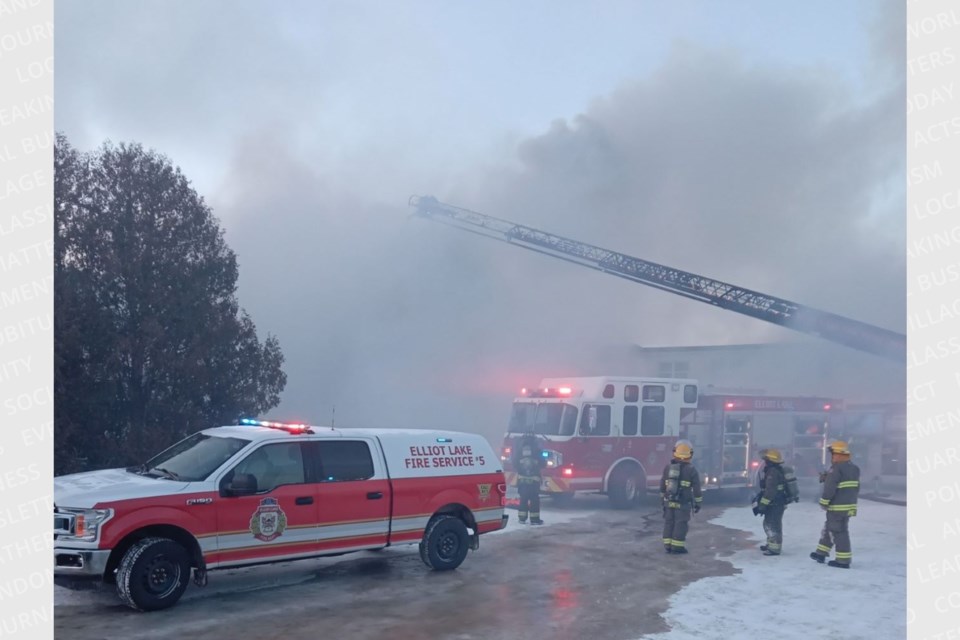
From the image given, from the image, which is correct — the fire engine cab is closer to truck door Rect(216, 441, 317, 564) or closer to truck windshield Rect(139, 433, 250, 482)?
truck door Rect(216, 441, 317, 564)

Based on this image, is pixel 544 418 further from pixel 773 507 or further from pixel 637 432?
pixel 773 507

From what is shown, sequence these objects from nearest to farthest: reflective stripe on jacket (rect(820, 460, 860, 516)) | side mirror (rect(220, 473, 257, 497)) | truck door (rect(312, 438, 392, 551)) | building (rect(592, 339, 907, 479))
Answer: side mirror (rect(220, 473, 257, 497)) < truck door (rect(312, 438, 392, 551)) < reflective stripe on jacket (rect(820, 460, 860, 516)) < building (rect(592, 339, 907, 479))

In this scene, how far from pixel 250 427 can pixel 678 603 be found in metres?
4.62

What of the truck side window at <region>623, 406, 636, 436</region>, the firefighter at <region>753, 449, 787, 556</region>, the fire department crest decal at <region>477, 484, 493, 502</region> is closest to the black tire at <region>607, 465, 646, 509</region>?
the truck side window at <region>623, 406, 636, 436</region>

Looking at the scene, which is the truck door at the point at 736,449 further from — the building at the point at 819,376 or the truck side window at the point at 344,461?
the truck side window at the point at 344,461

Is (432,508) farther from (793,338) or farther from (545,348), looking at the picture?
(793,338)

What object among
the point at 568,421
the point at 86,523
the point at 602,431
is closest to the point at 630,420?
the point at 602,431

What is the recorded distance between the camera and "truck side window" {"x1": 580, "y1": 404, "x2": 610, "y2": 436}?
13641mm

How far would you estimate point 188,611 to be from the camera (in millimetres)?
6637

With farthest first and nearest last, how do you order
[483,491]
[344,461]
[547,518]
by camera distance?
[547,518]
[483,491]
[344,461]

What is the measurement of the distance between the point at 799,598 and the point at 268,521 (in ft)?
17.3

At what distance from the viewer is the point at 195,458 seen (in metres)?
7.41

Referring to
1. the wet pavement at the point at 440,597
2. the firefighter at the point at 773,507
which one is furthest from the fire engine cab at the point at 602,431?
the firefighter at the point at 773,507

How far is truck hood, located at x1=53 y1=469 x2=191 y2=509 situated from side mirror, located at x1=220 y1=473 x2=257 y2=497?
347 millimetres
